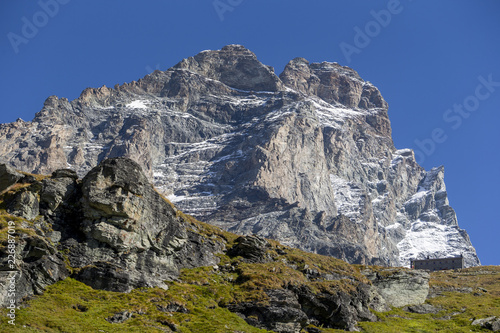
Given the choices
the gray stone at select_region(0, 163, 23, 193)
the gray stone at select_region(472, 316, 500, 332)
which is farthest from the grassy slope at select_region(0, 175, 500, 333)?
the gray stone at select_region(0, 163, 23, 193)

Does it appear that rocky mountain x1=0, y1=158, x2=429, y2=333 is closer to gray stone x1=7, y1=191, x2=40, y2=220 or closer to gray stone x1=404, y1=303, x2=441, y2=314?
gray stone x1=7, y1=191, x2=40, y2=220

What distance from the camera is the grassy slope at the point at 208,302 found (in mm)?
44438

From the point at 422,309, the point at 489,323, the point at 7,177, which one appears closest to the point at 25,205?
the point at 7,177

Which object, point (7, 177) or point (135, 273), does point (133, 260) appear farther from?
point (7, 177)

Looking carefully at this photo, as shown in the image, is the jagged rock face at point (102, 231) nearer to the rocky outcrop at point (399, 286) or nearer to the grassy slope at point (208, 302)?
the grassy slope at point (208, 302)

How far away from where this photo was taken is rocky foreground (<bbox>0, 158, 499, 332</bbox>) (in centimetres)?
4706

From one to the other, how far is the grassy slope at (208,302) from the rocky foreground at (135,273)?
14 centimetres

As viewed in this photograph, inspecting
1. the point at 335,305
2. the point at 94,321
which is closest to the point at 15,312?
the point at 94,321

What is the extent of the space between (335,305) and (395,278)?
2359 cm

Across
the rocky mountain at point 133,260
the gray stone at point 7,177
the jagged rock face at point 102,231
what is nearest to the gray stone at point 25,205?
the jagged rock face at point 102,231

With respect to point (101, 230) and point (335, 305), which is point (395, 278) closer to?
point (335, 305)

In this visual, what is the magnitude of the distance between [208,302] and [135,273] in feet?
27.4

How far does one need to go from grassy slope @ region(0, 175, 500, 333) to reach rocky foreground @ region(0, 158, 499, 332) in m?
0.14

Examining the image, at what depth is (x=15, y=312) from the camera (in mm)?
42000
